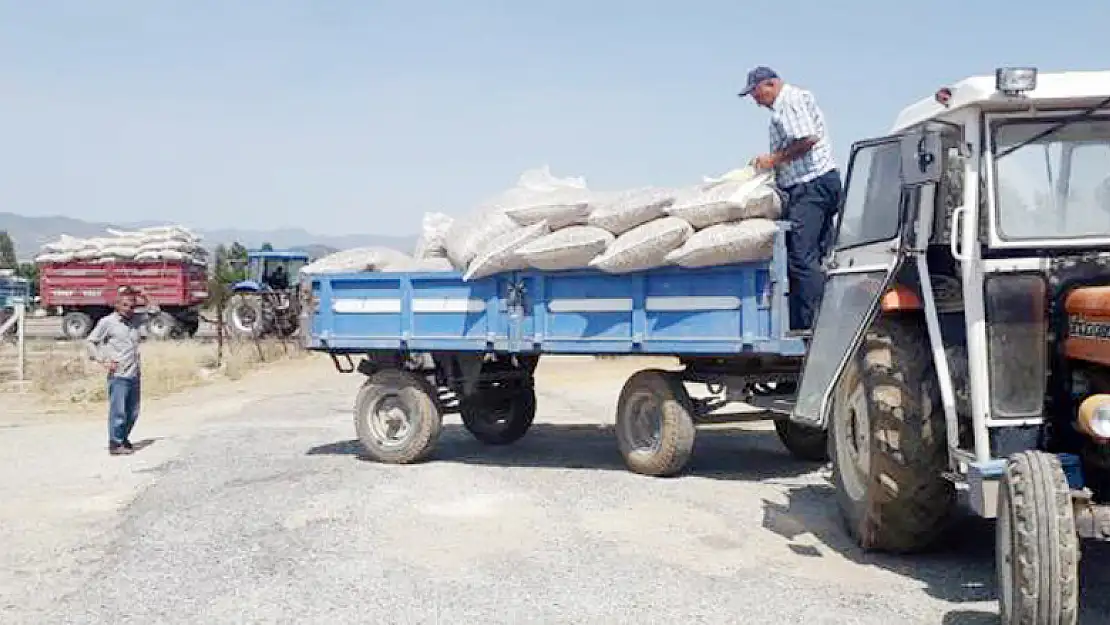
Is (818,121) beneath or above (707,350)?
above

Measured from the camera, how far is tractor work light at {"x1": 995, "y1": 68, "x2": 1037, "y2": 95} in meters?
5.22

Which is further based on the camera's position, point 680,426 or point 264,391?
point 264,391

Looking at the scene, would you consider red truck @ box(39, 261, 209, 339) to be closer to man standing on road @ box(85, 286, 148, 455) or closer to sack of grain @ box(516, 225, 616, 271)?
man standing on road @ box(85, 286, 148, 455)

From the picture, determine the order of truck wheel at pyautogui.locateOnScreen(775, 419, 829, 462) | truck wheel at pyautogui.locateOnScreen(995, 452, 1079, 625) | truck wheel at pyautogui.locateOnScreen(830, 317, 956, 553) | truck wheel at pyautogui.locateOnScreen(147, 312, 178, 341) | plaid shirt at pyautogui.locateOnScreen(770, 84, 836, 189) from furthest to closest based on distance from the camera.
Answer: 1. truck wheel at pyautogui.locateOnScreen(147, 312, 178, 341)
2. truck wheel at pyautogui.locateOnScreen(775, 419, 829, 462)
3. plaid shirt at pyautogui.locateOnScreen(770, 84, 836, 189)
4. truck wheel at pyautogui.locateOnScreen(830, 317, 956, 553)
5. truck wheel at pyautogui.locateOnScreen(995, 452, 1079, 625)

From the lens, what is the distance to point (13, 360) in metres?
24.4

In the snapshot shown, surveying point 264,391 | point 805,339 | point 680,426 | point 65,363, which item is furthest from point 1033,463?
point 65,363

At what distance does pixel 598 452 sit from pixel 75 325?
24993 mm

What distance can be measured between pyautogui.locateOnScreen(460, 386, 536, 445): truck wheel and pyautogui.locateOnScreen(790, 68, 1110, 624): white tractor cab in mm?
5120

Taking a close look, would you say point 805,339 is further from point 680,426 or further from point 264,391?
point 264,391

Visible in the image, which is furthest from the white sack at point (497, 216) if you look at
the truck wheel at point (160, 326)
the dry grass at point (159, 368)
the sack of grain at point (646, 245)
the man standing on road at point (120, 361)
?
the truck wheel at point (160, 326)

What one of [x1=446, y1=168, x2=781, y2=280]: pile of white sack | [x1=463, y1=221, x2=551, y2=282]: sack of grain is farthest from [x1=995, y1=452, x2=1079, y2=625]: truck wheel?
[x1=463, y1=221, x2=551, y2=282]: sack of grain

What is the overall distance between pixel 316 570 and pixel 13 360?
20.6 meters

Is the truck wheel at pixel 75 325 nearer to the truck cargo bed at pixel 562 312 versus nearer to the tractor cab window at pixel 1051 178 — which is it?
the truck cargo bed at pixel 562 312

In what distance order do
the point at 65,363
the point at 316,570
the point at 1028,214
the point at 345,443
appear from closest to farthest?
1. the point at 1028,214
2. the point at 316,570
3. the point at 345,443
4. the point at 65,363
